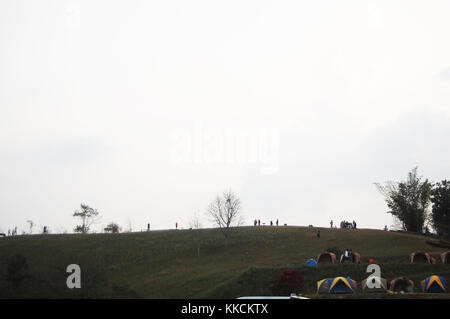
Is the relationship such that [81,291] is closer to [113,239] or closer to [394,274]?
[394,274]

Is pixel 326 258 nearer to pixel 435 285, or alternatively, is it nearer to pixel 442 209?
pixel 435 285

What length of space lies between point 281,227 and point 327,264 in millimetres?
35057

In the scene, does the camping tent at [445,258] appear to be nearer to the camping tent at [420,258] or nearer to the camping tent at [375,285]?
the camping tent at [420,258]

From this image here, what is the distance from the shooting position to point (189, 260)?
65.8 m

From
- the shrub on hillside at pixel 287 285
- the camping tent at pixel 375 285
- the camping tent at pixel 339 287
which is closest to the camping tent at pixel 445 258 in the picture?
the camping tent at pixel 375 285

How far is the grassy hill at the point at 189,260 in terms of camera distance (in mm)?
45938

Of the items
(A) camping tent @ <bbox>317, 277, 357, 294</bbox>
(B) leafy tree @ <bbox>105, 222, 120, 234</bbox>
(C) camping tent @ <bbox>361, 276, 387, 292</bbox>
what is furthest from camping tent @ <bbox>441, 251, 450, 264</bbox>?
(B) leafy tree @ <bbox>105, 222, 120, 234</bbox>

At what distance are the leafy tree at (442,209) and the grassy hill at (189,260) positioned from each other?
381 centimetres

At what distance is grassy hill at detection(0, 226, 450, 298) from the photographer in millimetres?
45938

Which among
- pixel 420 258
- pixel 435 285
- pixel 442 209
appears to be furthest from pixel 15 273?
pixel 442 209

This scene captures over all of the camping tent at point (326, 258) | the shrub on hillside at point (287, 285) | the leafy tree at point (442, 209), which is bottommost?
the shrub on hillside at point (287, 285)

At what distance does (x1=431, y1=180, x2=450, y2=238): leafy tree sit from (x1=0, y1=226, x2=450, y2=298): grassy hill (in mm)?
3808
